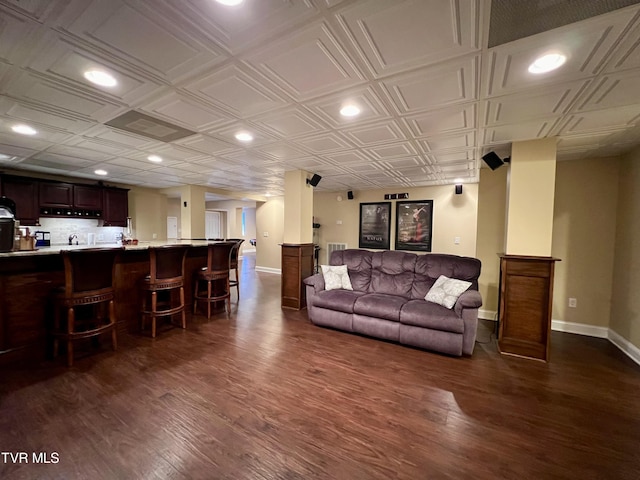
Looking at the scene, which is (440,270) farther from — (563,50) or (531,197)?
(563,50)

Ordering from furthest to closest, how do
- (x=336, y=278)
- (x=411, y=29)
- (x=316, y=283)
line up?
1. (x=336, y=278)
2. (x=316, y=283)
3. (x=411, y=29)

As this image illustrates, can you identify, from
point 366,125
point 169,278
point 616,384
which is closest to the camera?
point 616,384

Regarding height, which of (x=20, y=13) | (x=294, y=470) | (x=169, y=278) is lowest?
(x=294, y=470)

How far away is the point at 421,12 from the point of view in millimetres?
1291

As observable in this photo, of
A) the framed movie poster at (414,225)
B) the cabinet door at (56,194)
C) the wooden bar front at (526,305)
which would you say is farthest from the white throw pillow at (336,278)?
the cabinet door at (56,194)

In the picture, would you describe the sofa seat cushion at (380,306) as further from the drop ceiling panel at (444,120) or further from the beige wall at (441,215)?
the beige wall at (441,215)

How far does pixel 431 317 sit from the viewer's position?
293 centimetres

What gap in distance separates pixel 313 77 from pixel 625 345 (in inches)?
179

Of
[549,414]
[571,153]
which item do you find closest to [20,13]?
[549,414]

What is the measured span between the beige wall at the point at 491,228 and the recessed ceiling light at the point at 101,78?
475 cm

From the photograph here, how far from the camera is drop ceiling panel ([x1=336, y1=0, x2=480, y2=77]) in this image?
127 centimetres

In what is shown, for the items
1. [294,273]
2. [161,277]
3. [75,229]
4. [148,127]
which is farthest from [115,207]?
[294,273]

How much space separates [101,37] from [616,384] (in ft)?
15.8

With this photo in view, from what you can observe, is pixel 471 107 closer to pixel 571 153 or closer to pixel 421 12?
pixel 421 12
